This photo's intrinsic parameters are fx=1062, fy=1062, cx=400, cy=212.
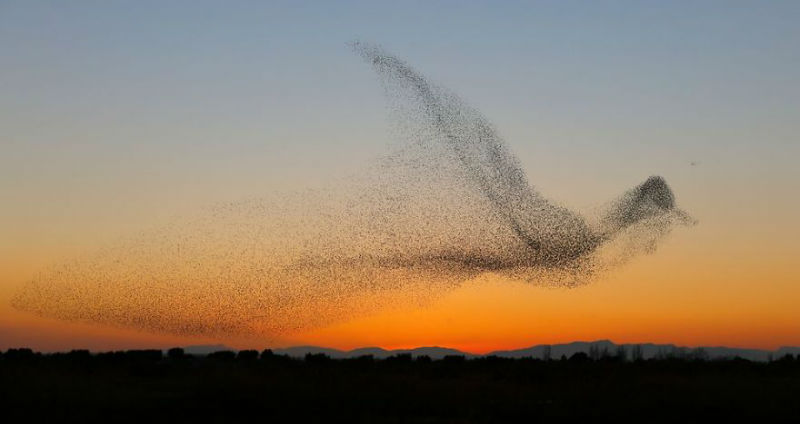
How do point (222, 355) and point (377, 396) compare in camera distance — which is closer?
point (377, 396)

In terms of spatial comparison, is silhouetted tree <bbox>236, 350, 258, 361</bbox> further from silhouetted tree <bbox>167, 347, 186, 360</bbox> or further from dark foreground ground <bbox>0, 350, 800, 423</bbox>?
dark foreground ground <bbox>0, 350, 800, 423</bbox>

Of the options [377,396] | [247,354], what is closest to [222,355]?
[247,354]

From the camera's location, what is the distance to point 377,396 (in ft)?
117

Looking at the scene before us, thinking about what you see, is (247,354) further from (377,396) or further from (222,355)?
(377,396)

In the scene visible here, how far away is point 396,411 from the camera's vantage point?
3322 cm

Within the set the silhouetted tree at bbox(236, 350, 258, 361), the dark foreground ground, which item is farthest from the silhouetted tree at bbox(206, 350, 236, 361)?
the dark foreground ground

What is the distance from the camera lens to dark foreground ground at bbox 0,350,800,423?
31203 millimetres

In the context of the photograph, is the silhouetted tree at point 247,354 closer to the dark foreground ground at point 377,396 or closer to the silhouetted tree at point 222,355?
the silhouetted tree at point 222,355

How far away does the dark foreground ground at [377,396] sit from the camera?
102 feet

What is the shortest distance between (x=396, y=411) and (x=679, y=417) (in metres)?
8.57

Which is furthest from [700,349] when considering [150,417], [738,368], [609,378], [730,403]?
[150,417]

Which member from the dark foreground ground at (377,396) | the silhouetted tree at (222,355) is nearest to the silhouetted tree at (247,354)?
the silhouetted tree at (222,355)

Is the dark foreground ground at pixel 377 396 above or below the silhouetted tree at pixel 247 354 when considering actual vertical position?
below

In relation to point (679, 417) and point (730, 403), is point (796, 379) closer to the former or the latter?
point (730, 403)
